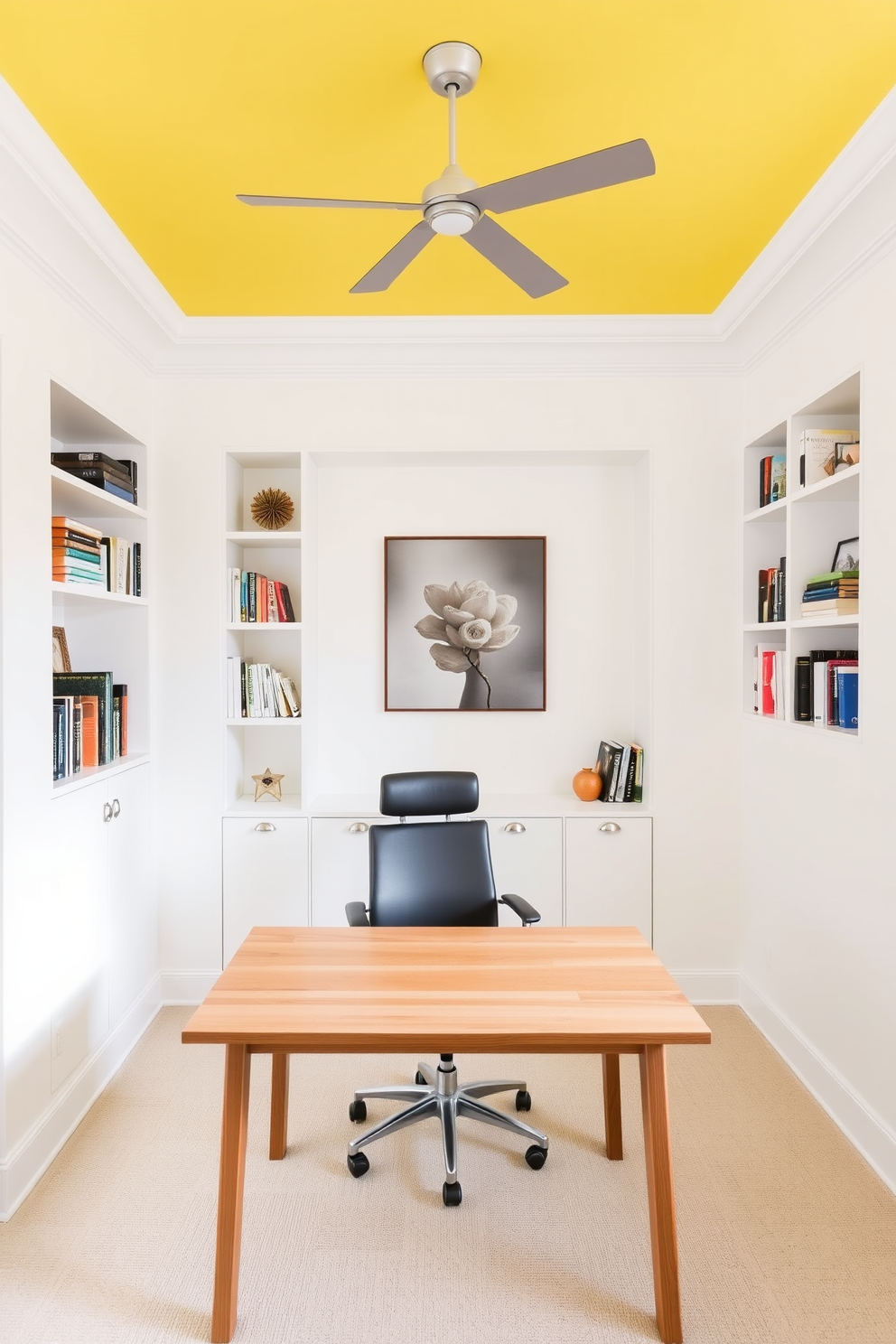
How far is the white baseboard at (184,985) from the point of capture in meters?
3.54

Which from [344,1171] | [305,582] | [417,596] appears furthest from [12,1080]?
[417,596]

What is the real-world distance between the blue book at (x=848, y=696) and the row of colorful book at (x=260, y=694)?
2173mm

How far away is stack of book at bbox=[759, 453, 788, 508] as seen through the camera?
323 cm

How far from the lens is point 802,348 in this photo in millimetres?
2932

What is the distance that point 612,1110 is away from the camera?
2434mm

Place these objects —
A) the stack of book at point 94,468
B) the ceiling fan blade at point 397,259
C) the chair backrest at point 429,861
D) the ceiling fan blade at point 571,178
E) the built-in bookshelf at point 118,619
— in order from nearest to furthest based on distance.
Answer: the ceiling fan blade at point 571,178 → the ceiling fan blade at point 397,259 → the chair backrest at point 429,861 → the stack of book at point 94,468 → the built-in bookshelf at point 118,619

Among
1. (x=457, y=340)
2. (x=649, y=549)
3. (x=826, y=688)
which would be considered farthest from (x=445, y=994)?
(x=457, y=340)

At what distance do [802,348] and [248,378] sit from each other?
7.29 feet

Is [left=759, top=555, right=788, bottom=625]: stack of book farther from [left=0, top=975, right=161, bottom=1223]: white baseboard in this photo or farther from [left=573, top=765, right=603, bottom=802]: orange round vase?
[left=0, top=975, right=161, bottom=1223]: white baseboard

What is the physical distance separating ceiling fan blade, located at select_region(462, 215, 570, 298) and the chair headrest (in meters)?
1.52

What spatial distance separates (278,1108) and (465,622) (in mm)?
2165

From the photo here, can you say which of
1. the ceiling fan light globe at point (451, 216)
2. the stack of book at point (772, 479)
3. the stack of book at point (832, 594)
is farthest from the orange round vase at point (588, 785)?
the ceiling fan light globe at point (451, 216)

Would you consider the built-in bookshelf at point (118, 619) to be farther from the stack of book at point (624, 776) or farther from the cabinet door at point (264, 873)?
the stack of book at point (624, 776)

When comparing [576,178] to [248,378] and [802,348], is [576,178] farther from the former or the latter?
[248,378]
